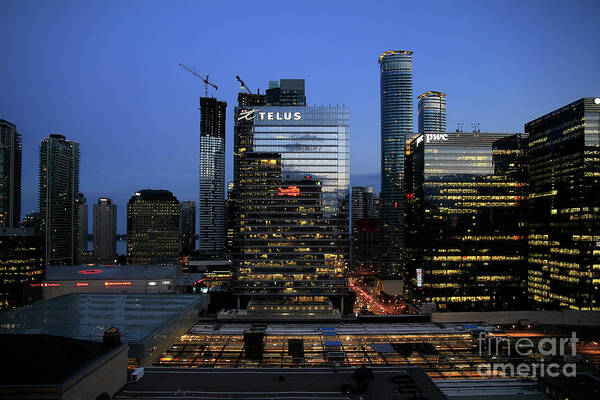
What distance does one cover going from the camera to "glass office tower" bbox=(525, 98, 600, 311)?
11369cm

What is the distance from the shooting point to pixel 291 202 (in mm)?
127500

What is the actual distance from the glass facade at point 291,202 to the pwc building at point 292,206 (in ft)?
1.03

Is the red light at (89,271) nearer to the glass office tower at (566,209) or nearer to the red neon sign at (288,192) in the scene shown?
the red neon sign at (288,192)

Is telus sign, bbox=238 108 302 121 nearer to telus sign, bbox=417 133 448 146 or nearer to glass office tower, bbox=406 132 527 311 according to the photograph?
telus sign, bbox=417 133 448 146

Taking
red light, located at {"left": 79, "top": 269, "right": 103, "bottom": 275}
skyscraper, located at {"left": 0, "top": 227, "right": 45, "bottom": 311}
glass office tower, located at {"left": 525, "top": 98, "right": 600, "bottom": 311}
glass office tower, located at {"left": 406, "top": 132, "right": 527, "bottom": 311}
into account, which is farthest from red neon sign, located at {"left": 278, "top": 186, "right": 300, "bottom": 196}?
glass office tower, located at {"left": 525, "top": 98, "right": 600, "bottom": 311}

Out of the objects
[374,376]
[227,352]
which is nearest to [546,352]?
[374,376]

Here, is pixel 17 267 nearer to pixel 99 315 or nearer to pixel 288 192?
pixel 288 192

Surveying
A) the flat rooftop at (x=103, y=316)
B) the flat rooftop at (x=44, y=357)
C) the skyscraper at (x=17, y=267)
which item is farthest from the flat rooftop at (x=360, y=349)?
the skyscraper at (x=17, y=267)

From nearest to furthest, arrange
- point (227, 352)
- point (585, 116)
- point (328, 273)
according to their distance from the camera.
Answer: point (227, 352)
point (585, 116)
point (328, 273)

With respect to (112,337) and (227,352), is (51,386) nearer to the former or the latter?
(112,337)

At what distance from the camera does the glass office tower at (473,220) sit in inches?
5413

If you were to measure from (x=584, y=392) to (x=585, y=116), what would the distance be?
375ft

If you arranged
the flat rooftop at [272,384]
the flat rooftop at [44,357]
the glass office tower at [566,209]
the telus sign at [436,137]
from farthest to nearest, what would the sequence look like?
the telus sign at [436,137]
the glass office tower at [566,209]
the flat rooftop at [272,384]
the flat rooftop at [44,357]

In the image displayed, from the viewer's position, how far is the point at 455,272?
451ft
